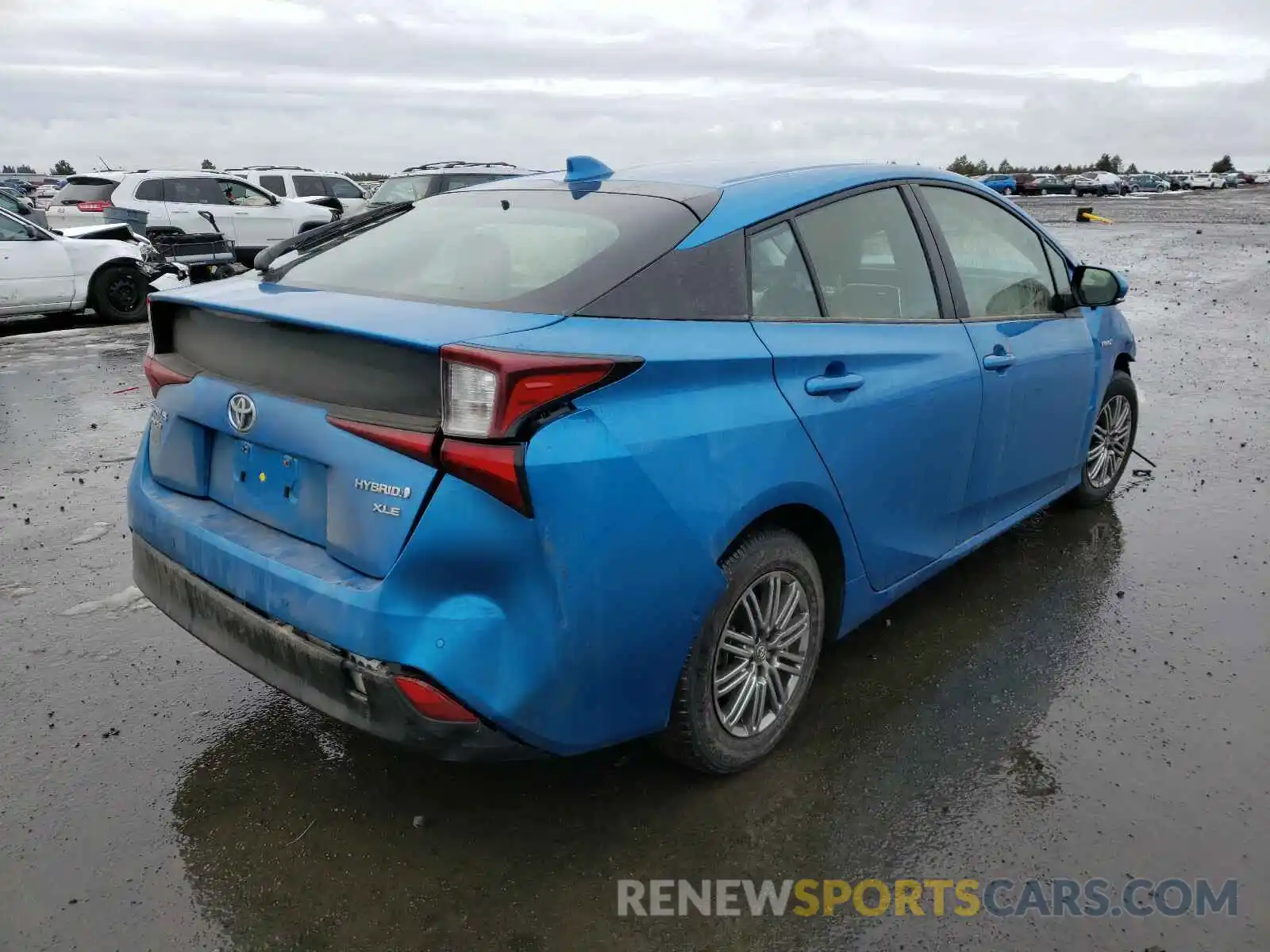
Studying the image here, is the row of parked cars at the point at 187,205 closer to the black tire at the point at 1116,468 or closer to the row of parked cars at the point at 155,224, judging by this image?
the row of parked cars at the point at 155,224

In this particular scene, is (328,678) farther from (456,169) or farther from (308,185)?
(308,185)

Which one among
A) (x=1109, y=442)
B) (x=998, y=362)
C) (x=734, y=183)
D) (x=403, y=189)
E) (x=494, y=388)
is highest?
(x=734, y=183)

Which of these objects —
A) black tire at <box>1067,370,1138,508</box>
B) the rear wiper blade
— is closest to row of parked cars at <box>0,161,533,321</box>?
the rear wiper blade

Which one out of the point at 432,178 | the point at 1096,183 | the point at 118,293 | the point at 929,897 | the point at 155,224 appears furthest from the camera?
the point at 1096,183

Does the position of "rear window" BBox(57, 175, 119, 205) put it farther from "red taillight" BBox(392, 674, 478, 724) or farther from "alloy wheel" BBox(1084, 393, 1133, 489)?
"red taillight" BBox(392, 674, 478, 724)

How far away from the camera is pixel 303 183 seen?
71.6 feet

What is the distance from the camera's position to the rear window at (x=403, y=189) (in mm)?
14648

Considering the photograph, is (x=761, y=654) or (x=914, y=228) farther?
(x=914, y=228)

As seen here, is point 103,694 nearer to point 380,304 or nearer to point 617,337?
point 380,304

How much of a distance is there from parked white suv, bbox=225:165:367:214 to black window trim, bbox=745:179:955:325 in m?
18.7

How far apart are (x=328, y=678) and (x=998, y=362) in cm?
261

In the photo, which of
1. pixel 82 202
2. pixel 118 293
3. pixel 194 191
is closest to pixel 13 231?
pixel 118 293

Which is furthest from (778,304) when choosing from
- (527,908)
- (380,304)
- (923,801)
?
(527,908)

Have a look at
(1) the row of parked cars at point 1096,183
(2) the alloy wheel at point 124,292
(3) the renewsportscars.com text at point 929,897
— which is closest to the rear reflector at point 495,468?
(3) the renewsportscars.com text at point 929,897
